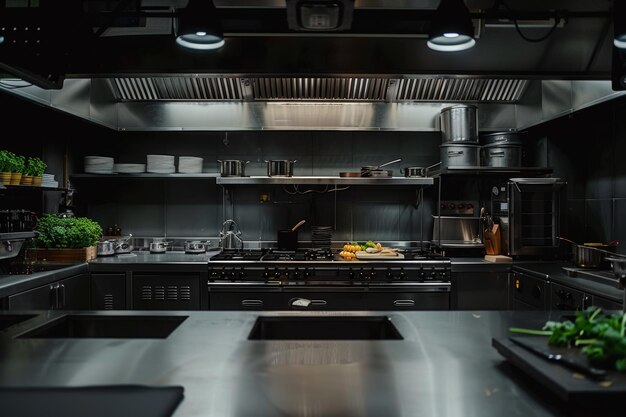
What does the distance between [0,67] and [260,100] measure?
335cm

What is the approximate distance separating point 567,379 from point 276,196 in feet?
13.3

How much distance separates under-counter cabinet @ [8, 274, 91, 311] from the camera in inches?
118

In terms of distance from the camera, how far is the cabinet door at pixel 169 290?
3975mm

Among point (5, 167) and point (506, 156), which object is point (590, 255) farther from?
point (5, 167)

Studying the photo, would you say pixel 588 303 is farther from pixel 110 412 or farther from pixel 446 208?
pixel 110 412

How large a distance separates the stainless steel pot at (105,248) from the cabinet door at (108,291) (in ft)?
1.26

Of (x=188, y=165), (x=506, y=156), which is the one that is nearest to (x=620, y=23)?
(x=506, y=156)

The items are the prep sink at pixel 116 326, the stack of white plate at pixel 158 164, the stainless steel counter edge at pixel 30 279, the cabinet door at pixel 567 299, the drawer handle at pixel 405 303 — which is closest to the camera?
the prep sink at pixel 116 326

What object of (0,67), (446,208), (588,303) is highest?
(0,67)

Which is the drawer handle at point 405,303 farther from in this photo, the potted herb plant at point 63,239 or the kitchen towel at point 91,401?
Answer: the kitchen towel at point 91,401

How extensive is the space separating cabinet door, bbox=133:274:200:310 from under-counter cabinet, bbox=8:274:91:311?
411 millimetres

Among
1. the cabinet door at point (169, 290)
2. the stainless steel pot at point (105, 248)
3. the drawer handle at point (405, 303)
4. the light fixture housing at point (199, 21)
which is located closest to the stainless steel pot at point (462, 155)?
the drawer handle at point (405, 303)

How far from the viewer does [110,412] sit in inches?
40.9

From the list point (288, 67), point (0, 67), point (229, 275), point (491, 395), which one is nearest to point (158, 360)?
point (491, 395)
